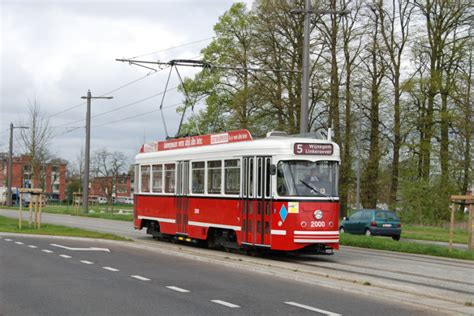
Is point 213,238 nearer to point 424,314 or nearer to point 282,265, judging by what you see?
point 282,265

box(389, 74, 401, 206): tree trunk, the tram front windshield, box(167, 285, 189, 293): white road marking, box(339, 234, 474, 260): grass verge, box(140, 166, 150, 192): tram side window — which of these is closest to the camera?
box(167, 285, 189, 293): white road marking

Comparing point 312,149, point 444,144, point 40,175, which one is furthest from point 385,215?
point 40,175

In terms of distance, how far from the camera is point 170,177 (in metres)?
23.2

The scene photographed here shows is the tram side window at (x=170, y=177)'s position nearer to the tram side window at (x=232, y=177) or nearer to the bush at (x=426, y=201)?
the tram side window at (x=232, y=177)

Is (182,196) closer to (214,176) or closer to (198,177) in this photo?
(198,177)

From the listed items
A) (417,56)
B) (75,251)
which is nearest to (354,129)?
(417,56)

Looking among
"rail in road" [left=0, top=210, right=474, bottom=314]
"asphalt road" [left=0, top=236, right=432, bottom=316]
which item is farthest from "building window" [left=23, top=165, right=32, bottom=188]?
"asphalt road" [left=0, top=236, right=432, bottom=316]

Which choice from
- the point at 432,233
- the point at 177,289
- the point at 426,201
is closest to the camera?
the point at 177,289

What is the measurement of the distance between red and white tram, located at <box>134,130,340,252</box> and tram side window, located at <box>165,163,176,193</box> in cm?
43

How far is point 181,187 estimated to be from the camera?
22.4 meters

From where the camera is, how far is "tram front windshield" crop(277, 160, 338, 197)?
17859 mm

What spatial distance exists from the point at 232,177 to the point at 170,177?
4209mm

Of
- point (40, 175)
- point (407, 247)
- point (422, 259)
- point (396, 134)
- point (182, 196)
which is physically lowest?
point (422, 259)

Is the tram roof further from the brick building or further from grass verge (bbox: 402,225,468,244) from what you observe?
the brick building
